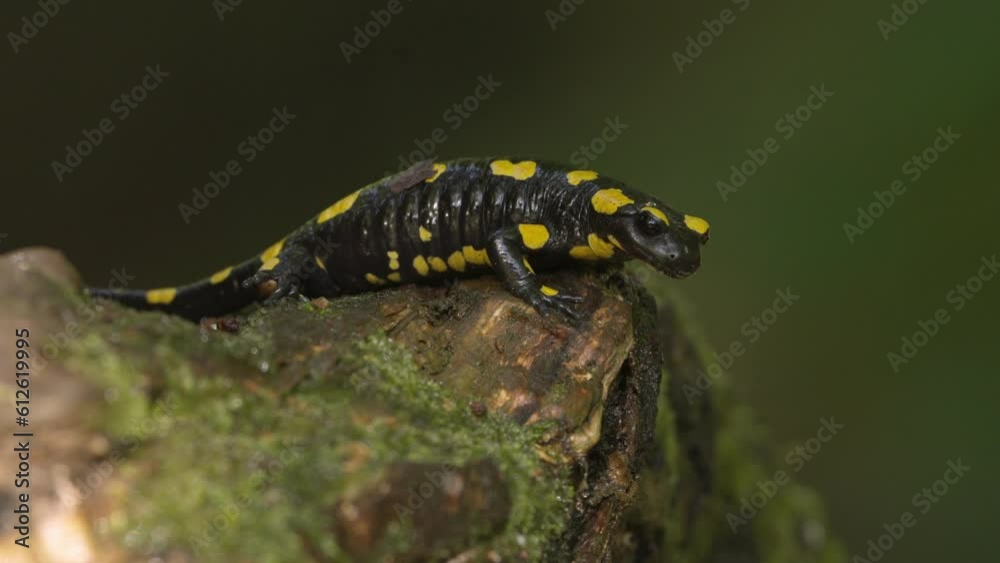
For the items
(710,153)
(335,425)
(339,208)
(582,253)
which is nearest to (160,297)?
(339,208)

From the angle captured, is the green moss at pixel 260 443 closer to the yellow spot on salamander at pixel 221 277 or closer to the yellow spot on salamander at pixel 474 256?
the yellow spot on salamander at pixel 474 256

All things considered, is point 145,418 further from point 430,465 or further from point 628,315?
point 628,315

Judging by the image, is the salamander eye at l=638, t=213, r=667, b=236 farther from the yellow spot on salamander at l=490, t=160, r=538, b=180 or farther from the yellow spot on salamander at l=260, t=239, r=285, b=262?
the yellow spot on salamander at l=260, t=239, r=285, b=262

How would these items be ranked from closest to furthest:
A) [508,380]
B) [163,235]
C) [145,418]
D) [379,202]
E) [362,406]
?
[145,418], [362,406], [508,380], [379,202], [163,235]

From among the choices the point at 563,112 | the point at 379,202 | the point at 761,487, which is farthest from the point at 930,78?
the point at 379,202

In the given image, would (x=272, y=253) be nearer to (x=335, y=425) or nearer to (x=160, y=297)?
(x=160, y=297)
